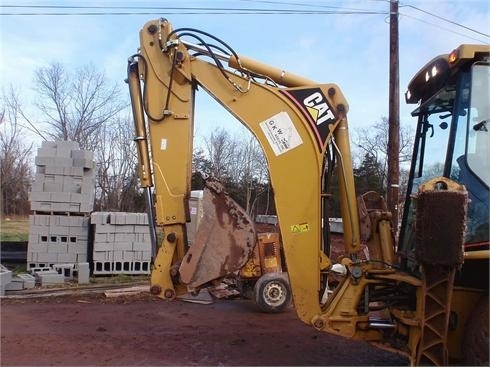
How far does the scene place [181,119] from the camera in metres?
5.59

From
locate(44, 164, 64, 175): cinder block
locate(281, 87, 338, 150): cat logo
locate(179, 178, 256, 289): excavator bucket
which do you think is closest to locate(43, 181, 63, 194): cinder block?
locate(44, 164, 64, 175): cinder block

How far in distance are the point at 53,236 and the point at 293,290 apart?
8844mm

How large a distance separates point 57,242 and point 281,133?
8.77m

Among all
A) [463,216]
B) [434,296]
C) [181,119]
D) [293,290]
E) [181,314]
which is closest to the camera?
[463,216]

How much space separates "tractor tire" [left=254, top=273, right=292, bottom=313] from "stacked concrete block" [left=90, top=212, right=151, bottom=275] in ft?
14.4

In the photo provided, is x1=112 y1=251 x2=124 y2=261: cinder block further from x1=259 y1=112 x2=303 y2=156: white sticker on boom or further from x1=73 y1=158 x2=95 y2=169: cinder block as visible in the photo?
x1=259 y1=112 x2=303 y2=156: white sticker on boom

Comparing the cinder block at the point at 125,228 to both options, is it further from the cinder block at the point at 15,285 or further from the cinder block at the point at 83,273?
the cinder block at the point at 15,285

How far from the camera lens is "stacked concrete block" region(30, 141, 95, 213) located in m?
12.7

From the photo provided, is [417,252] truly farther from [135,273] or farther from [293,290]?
[135,273]

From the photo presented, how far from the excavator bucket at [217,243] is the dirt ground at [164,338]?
1.24 metres

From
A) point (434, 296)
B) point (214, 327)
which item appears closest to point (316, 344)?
point (214, 327)

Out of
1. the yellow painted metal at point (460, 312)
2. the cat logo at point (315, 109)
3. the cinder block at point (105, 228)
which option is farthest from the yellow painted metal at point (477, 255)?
the cinder block at point (105, 228)

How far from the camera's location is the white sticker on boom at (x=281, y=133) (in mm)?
5324

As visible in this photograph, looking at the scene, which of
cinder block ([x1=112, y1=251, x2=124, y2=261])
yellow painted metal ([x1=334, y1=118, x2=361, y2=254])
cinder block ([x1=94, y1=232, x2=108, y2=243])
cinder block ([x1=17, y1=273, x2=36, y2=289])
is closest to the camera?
yellow painted metal ([x1=334, y1=118, x2=361, y2=254])
